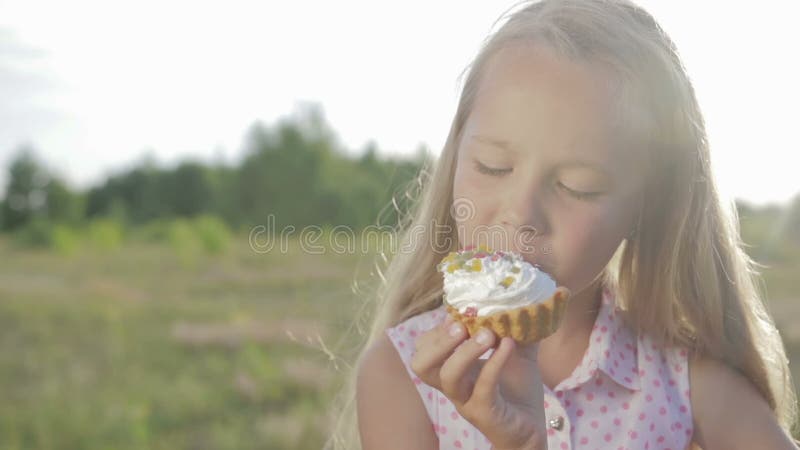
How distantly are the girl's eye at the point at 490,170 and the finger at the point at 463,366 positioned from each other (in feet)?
1.13

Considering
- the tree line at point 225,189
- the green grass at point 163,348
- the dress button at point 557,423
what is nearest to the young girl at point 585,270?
the dress button at point 557,423

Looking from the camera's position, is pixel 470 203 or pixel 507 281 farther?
pixel 470 203

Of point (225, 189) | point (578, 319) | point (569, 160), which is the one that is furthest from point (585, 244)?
point (225, 189)

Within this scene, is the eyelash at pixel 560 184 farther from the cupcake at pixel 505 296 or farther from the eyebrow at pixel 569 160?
the cupcake at pixel 505 296

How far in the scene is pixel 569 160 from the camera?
173 centimetres

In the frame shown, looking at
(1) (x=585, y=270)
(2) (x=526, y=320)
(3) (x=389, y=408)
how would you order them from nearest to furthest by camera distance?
(2) (x=526, y=320) < (1) (x=585, y=270) < (3) (x=389, y=408)

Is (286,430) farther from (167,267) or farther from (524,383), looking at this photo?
(524,383)

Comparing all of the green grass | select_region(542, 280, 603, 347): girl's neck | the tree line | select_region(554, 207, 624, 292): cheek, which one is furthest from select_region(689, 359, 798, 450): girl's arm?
the tree line

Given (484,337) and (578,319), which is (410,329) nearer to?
(578,319)

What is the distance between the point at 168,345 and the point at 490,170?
4160mm

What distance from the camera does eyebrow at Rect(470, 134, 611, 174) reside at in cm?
173

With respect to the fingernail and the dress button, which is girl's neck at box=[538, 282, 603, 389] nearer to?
the dress button

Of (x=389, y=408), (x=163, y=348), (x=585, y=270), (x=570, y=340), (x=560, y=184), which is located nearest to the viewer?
(x=560, y=184)

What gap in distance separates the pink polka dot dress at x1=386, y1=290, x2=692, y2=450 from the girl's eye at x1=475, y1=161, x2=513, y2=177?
1.56 ft
